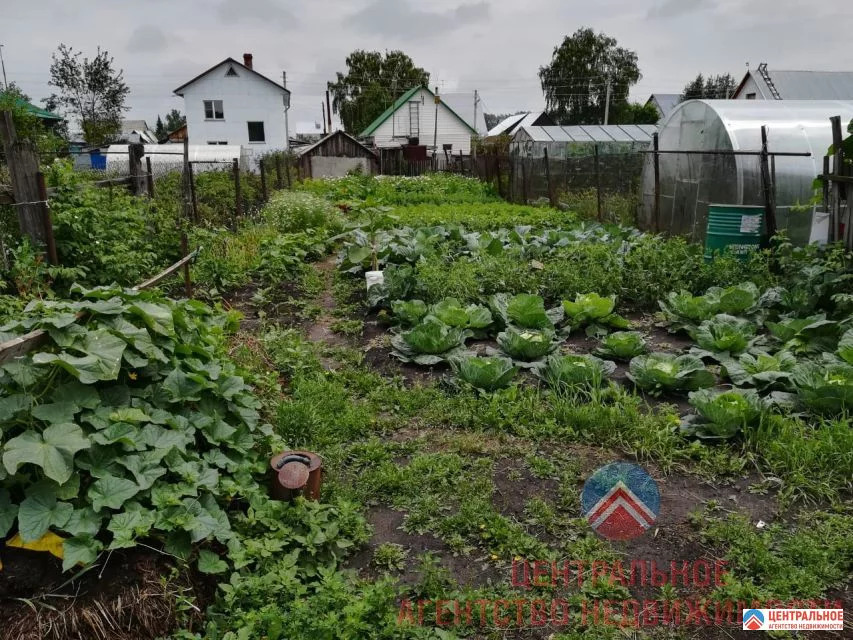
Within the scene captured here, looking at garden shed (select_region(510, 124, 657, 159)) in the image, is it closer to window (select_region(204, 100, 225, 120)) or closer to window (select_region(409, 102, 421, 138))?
window (select_region(409, 102, 421, 138))

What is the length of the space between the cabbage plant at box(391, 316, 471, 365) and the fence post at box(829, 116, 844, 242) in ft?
14.6

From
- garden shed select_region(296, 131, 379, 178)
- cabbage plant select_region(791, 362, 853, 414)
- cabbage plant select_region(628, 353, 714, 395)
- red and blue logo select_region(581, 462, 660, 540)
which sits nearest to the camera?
red and blue logo select_region(581, 462, 660, 540)

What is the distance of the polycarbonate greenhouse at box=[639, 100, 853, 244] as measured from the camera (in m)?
8.81

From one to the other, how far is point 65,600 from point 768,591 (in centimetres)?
290

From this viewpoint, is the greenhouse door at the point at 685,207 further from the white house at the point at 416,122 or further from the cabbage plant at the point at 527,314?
the white house at the point at 416,122

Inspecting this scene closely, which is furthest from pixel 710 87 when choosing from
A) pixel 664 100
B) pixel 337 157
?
pixel 337 157

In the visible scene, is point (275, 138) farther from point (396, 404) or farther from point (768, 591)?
point (768, 591)

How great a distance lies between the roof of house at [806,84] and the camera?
2806 centimetres

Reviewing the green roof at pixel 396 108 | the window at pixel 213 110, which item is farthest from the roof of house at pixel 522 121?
the window at pixel 213 110

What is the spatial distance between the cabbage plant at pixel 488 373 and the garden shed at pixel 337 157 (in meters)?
29.3

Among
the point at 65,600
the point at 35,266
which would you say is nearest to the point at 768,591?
the point at 65,600

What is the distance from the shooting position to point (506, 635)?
260 centimetres

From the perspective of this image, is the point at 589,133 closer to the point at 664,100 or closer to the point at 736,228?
the point at 736,228

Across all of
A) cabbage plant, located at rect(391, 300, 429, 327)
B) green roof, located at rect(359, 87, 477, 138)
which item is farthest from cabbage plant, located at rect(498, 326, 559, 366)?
green roof, located at rect(359, 87, 477, 138)
